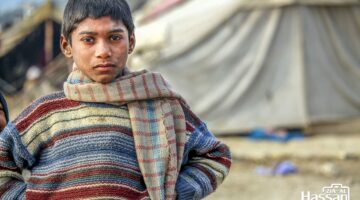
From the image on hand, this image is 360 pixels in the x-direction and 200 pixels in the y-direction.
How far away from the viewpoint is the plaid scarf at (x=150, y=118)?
202cm

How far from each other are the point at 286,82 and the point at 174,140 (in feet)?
23.4

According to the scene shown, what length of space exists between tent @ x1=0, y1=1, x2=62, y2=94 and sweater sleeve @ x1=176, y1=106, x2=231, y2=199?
14.4 m

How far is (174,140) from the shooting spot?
2.06m

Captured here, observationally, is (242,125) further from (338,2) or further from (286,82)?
(338,2)

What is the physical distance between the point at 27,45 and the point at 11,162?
1499cm

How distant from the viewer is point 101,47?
199cm

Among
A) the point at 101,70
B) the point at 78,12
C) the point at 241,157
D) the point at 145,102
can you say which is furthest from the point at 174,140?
the point at 241,157

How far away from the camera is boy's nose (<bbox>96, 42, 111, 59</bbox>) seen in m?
1.98

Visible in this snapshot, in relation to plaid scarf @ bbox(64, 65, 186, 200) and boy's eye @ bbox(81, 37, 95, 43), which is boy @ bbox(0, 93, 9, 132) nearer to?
plaid scarf @ bbox(64, 65, 186, 200)

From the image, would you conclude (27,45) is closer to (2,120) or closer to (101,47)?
(2,120)

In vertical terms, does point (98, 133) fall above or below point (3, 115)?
below

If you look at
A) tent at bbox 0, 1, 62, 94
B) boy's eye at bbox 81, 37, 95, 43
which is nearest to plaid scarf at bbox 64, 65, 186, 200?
boy's eye at bbox 81, 37, 95, 43

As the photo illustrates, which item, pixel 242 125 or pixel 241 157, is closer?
pixel 241 157

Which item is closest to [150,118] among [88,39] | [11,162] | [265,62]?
[88,39]
